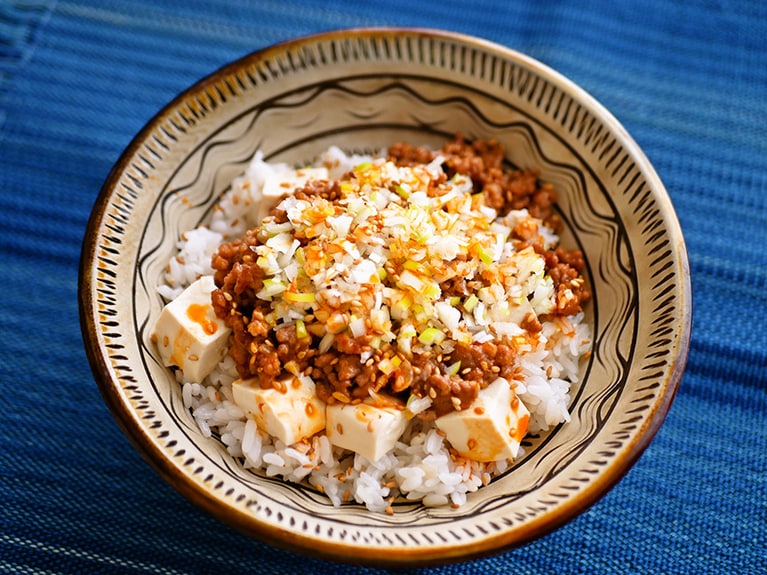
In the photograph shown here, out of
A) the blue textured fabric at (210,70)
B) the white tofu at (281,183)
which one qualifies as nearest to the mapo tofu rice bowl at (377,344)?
the white tofu at (281,183)

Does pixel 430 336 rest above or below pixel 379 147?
below

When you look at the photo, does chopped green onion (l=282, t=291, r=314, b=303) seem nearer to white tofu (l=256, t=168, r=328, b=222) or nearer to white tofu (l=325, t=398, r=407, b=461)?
white tofu (l=325, t=398, r=407, b=461)

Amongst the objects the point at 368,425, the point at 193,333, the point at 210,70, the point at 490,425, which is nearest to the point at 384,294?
the point at 368,425

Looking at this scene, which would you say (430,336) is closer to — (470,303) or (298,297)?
(470,303)

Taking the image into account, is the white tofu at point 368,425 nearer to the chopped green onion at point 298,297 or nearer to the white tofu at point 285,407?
the white tofu at point 285,407

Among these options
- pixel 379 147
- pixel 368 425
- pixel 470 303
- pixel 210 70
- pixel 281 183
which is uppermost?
pixel 210 70

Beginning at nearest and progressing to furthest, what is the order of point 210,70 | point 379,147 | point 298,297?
1. point 298,297
2. point 379,147
3. point 210,70

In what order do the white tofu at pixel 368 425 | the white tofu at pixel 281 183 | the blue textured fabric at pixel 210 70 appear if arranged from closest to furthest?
1. the white tofu at pixel 368 425
2. the blue textured fabric at pixel 210 70
3. the white tofu at pixel 281 183
